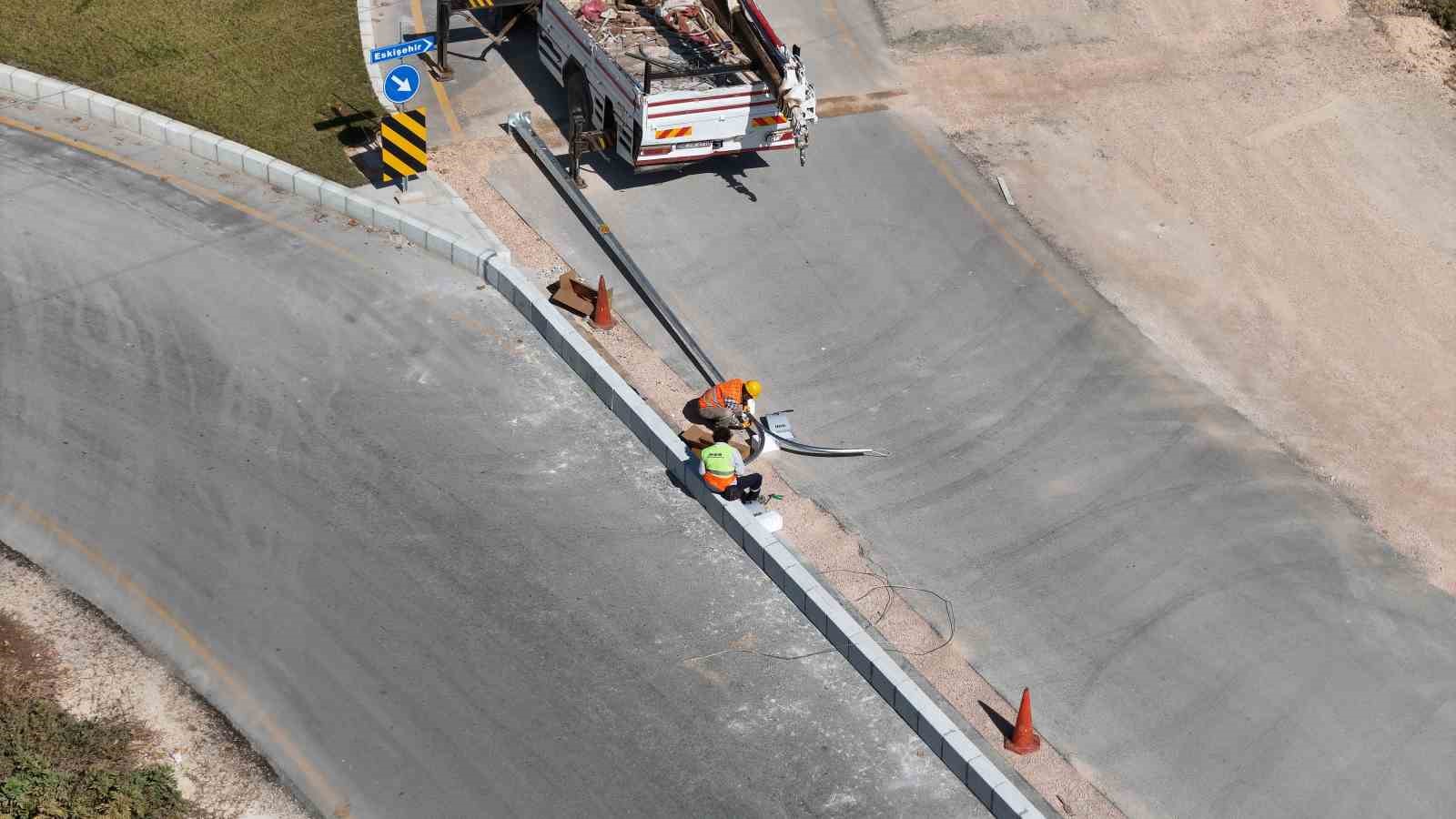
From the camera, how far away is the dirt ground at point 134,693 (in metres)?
12.3

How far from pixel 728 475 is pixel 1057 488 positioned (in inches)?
141

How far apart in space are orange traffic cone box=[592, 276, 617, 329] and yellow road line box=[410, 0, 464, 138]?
4.30m

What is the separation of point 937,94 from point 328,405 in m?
10.8

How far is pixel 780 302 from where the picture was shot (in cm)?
1842

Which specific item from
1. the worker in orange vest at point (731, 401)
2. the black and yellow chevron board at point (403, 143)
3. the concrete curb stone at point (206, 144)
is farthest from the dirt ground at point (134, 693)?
the concrete curb stone at point (206, 144)

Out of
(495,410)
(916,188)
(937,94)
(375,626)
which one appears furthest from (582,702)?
(937,94)

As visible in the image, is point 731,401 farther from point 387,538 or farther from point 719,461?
point 387,538

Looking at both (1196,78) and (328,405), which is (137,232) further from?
(1196,78)

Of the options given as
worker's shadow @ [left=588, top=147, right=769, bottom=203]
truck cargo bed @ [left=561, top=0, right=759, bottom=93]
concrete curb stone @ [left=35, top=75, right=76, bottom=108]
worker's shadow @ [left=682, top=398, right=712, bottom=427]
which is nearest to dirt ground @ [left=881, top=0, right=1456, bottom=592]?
worker's shadow @ [left=588, top=147, right=769, bottom=203]

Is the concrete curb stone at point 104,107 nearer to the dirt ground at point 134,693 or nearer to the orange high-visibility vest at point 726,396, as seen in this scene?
the dirt ground at point 134,693

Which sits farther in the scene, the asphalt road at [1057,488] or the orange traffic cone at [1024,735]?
the asphalt road at [1057,488]

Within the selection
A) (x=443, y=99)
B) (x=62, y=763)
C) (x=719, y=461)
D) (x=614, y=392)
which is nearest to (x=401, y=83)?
(x=443, y=99)

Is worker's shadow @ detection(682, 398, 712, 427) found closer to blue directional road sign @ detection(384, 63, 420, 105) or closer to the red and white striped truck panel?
the red and white striped truck panel

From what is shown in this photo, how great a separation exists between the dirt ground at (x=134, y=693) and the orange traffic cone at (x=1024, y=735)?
5862 mm
